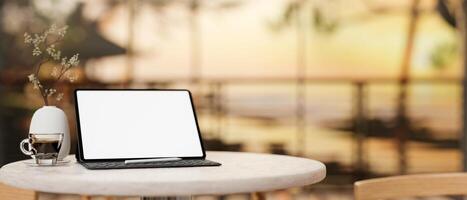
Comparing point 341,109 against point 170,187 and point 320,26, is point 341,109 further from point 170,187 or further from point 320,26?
point 170,187

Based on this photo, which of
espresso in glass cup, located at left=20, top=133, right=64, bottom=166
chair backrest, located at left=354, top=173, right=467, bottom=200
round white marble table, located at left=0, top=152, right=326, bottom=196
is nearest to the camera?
round white marble table, located at left=0, top=152, right=326, bottom=196

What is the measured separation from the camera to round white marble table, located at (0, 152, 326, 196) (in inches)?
56.0

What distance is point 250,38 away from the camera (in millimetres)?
5750

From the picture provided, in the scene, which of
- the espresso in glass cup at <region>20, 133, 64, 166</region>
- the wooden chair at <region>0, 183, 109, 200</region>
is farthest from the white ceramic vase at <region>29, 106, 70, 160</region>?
the wooden chair at <region>0, 183, 109, 200</region>

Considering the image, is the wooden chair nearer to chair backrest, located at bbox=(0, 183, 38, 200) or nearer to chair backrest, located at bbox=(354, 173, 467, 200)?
chair backrest, located at bbox=(0, 183, 38, 200)

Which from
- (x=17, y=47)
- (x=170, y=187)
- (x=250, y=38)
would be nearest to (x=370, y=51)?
(x=250, y=38)

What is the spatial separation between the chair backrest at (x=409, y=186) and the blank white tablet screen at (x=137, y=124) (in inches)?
16.2

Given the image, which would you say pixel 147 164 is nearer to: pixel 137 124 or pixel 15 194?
pixel 137 124

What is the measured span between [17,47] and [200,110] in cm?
141

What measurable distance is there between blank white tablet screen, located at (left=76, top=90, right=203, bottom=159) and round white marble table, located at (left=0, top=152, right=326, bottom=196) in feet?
0.32

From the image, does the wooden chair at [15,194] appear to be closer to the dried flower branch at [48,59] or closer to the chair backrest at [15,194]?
the chair backrest at [15,194]

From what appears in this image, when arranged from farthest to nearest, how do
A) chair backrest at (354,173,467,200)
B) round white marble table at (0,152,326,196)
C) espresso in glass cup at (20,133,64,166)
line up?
espresso in glass cup at (20,133,64,166) < chair backrest at (354,173,467,200) < round white marble table at (0,152,326,196)

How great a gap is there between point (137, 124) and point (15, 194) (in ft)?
1.05

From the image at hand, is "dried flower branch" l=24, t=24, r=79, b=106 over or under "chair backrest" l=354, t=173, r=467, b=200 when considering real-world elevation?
over
